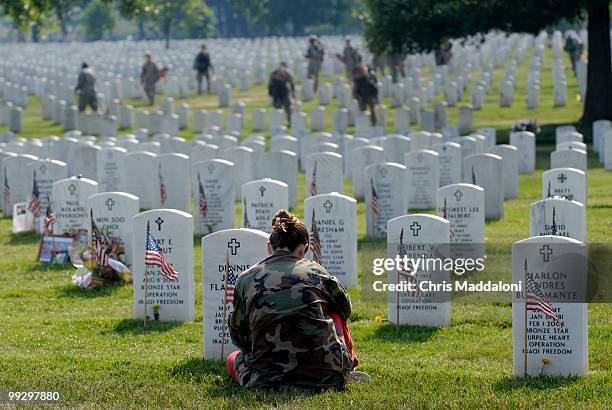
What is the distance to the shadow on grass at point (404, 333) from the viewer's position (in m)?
11.1

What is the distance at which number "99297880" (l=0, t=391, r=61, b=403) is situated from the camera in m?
8.98

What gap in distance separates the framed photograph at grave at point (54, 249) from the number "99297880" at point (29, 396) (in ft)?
21.1

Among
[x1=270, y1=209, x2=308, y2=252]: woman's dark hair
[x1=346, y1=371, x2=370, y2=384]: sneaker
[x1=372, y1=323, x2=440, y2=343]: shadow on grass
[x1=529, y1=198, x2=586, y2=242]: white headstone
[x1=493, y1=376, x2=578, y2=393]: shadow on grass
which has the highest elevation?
[x1=270, y1=209, x2=308, y2=252]: woman's dark hair

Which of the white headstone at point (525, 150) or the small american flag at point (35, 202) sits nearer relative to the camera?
the small american flag at point (35, 202)

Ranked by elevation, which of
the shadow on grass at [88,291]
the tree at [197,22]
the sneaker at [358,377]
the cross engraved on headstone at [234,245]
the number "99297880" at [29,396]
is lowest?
the shadow on grass at [88,291]

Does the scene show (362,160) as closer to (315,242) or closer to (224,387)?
(315,242)

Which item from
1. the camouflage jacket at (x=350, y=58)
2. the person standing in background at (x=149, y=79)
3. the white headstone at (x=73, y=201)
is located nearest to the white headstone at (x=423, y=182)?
the white headstone at (x=73, y=201)

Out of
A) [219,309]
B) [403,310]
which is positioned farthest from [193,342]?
[403,310]

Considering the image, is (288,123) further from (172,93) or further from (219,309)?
(219,309)

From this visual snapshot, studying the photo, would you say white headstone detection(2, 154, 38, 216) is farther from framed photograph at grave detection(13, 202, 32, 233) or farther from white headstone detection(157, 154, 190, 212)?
white headstone detection(157, 154, 190, 212)

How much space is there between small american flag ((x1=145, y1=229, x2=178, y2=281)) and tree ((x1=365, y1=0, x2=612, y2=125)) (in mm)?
19229

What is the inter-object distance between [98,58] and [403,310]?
56957 mm

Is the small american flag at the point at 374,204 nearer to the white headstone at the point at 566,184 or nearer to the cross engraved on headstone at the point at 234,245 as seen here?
the white headstone at the point at 566,184

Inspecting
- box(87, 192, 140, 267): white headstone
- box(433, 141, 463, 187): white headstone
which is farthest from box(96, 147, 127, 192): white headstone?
box(87, 192, 140, 267): white headstone
